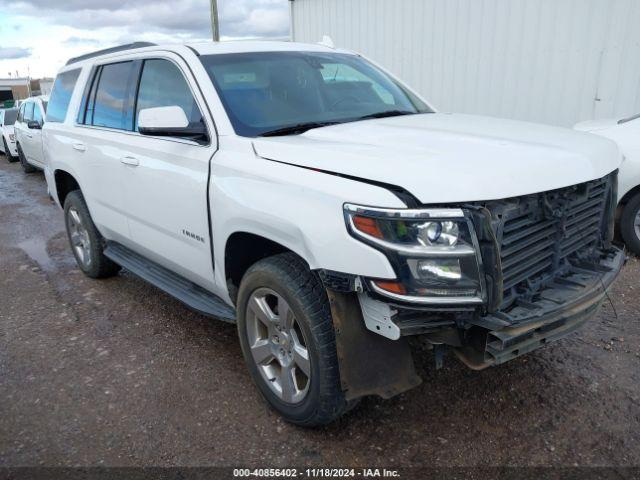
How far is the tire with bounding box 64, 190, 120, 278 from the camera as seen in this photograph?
4.87 meters

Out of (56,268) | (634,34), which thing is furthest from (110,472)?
(634,34)

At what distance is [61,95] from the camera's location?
5.32 m

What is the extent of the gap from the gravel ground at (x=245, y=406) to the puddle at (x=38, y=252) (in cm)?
155

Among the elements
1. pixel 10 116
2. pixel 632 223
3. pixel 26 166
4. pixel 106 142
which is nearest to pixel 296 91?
pixel 106 142

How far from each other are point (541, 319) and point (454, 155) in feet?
2.60

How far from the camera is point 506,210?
2221 mm

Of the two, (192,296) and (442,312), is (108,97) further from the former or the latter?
(442,312)

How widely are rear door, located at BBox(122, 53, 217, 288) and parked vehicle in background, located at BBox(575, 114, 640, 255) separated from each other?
3.89 m

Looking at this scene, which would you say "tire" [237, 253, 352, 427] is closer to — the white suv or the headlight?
the white suv

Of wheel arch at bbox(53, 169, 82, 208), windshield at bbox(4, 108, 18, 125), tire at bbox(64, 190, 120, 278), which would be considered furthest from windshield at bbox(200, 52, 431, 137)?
windshield at bbox(4, 108, 18, 125)

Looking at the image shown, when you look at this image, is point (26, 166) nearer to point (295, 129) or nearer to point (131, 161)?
point (131, 161)

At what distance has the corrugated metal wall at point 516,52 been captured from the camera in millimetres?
6488

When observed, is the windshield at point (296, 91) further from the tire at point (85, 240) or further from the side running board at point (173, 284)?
the tire at point (85, 240)

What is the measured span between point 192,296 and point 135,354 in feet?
2.17
